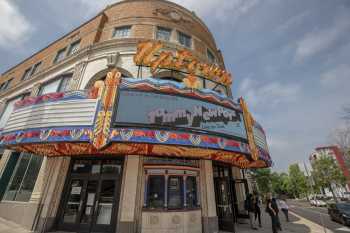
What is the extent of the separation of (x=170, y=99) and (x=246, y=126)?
441cm

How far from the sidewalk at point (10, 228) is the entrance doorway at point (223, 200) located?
9.82 metres

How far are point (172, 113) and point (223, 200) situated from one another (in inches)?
259

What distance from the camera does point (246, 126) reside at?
9.25 meters

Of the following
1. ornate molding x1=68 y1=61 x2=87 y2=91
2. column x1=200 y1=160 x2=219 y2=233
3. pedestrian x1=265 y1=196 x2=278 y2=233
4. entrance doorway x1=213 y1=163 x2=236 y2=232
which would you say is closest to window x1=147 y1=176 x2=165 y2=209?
column x1=200 y1=160 x2=219 y2=233

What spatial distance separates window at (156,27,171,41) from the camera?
47.6 ft

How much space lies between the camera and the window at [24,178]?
10926 millimetres

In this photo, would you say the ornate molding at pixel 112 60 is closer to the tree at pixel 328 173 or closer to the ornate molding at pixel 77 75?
the ornate molding at pixel 77 75

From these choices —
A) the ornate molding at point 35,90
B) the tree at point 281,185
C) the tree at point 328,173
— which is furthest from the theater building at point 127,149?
the tree at point 281,185

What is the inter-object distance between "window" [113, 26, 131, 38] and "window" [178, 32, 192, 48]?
4348mm

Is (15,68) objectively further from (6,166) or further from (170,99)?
(170,99)

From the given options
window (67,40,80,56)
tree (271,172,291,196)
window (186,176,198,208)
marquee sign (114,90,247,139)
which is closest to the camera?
marquee sign (114,90,247,139)

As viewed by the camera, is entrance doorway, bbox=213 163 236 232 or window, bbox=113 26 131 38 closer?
entrance doorway, bbox=213 163 236 232

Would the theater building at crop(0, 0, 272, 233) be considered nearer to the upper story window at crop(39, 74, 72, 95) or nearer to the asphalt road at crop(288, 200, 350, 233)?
the upper story window at crop(39, 74, 72, 95)

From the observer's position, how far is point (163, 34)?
14805mm
